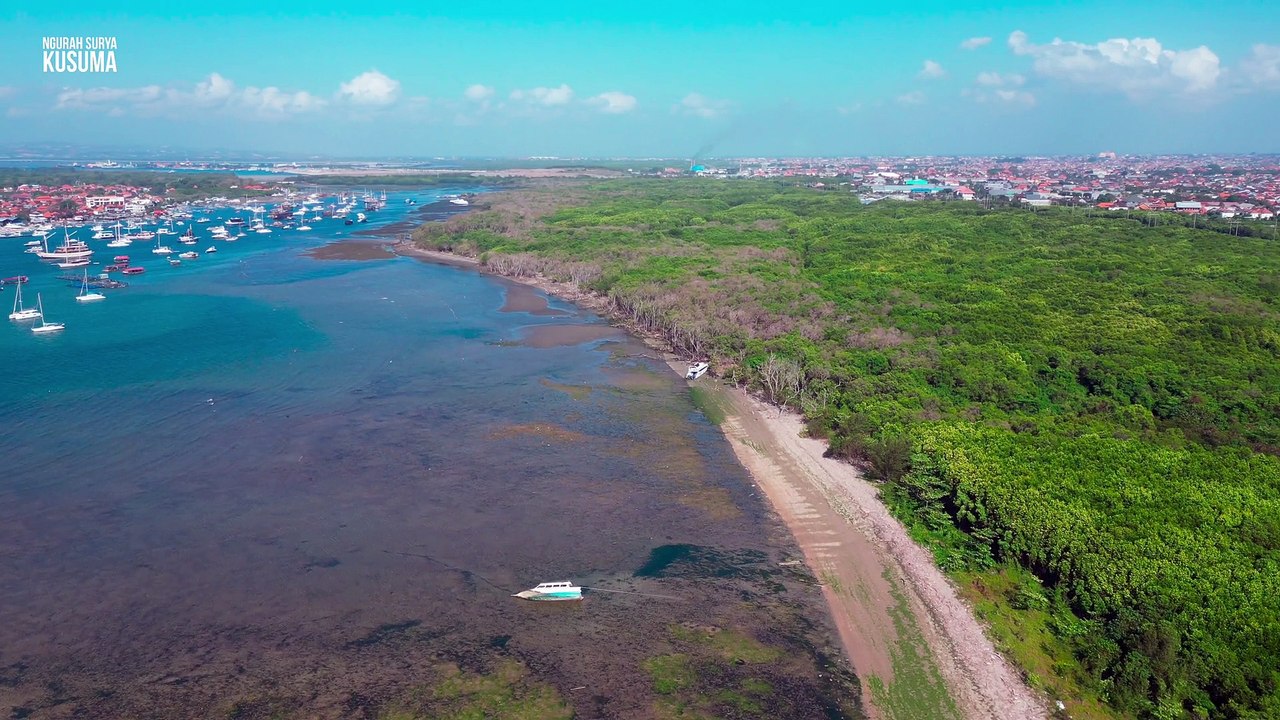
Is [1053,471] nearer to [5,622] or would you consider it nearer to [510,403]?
[510,403]

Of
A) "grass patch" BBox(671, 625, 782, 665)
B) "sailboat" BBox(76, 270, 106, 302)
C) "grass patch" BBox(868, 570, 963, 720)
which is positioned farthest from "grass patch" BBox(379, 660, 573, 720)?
"sailboat" BBox(76, 270, 106, 302)

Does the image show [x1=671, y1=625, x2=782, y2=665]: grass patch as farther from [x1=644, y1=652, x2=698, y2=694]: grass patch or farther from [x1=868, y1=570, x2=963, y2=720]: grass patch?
[x1=868, y1=570, x2=963, y2=720]: grass patch

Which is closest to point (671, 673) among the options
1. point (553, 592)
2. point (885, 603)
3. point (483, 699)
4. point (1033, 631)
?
point (553, 592)

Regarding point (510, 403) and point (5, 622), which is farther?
point (510, 403)

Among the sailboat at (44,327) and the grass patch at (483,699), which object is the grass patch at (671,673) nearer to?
the grass patch at (483,699)

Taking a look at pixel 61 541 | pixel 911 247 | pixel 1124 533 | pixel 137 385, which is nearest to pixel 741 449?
pixel 1124 533
